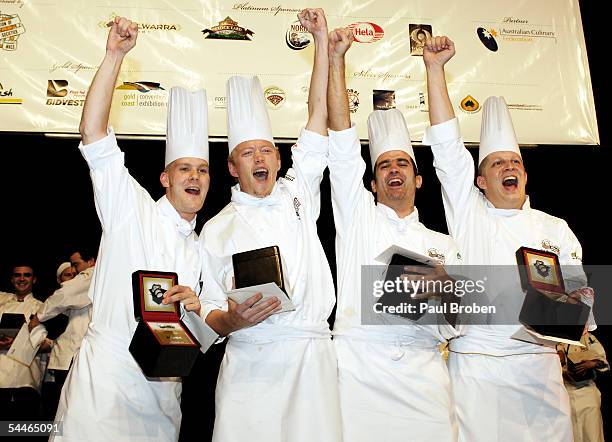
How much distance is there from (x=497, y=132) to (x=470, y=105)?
0.71 metres

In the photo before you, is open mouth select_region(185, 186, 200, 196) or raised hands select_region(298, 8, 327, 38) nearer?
open mouth select_region(185, 186, 200, 196)

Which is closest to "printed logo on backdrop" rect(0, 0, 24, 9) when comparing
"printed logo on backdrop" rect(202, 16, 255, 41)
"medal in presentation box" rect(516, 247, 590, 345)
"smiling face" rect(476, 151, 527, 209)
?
"printed logo on backdrop" rect(202, 16, 255, 41)

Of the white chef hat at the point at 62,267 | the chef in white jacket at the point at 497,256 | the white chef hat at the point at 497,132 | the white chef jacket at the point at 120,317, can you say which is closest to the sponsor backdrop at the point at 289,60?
the white chef hat at the point at 497,132

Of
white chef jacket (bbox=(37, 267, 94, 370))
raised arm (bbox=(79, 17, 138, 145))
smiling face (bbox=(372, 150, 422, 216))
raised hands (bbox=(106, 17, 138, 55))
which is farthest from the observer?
white chef jacket (bbox=(37, 267, 94, 370))

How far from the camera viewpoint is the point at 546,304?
2.88m

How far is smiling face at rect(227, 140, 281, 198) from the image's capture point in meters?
3.12

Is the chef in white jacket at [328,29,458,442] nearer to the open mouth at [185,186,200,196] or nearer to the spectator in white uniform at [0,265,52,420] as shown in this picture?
the open mouth at [185,186,200,196]

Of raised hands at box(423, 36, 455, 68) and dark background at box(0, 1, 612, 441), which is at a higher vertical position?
raised hands at box(423, 36, 455, 68)

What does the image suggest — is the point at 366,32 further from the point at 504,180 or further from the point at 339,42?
the point at 504,180

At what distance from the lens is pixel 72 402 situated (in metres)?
2.65

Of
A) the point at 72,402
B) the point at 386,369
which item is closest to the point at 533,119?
the point at 386,369

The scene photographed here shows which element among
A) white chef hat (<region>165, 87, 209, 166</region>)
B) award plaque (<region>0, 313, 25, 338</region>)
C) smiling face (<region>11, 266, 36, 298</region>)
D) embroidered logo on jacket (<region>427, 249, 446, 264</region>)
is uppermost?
white chef hat (<region>165, 87, 209, 166</region>)

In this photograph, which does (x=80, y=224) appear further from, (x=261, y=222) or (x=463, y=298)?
(x=463, y=298)

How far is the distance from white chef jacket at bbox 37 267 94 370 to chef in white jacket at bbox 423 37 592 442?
3.06 m
